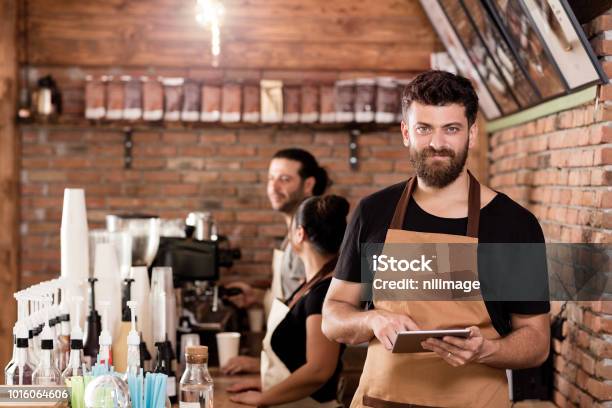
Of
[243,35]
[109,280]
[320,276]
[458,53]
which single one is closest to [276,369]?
[320,276]

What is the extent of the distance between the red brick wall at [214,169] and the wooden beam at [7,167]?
0.32m

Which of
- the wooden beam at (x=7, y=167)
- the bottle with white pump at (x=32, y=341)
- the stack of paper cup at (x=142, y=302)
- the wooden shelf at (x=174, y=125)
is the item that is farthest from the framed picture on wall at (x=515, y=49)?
the wooden beam at (x=7, y=167)

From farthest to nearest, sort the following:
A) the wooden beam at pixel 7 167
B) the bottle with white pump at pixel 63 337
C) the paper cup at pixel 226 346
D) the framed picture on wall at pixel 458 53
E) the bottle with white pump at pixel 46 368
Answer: the wooden beam at pixel 7 167 < the framed picture on wall at pixel 458 53 < the paper cup at pixel 226 346 < the bottle with white pump at pixel 63 337 < the bottle with white pump at pixel 46 368

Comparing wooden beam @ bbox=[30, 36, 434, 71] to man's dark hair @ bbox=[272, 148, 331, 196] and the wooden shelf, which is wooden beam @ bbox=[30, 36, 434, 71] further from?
man's dark hair @ bbox=[272, 148, 331, 196]

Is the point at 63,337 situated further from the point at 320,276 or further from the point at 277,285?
the point at 277,285

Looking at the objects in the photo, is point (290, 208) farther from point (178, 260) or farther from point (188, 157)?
point (188, 157)

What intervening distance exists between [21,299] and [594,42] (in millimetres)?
2287

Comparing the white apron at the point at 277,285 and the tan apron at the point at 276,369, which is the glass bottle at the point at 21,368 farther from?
the white apron at the point at 277,285

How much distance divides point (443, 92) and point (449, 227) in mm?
399

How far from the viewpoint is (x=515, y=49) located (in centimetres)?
436

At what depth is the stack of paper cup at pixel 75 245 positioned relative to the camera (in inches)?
126

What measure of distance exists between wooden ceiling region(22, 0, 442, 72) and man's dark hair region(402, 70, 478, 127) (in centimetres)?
346

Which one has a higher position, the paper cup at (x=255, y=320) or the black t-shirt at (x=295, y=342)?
the black t-shirt at (x=295, y=342)

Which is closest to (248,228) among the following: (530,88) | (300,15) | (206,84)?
(206,84)
